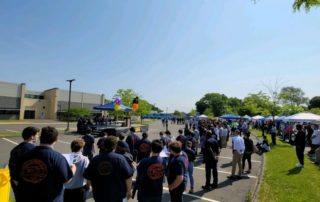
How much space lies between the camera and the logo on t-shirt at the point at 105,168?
4.20 m

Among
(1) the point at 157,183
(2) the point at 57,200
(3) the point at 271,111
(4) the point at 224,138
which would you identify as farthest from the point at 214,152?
(3) the point at 271,111

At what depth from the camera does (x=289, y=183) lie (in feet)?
30.4

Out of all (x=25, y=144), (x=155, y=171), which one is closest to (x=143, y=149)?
(x=155, y=171)

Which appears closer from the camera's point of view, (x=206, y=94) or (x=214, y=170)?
(x=214, y=170)

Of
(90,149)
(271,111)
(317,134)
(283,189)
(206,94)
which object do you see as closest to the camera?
(283,189)

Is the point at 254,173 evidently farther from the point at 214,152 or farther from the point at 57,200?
the point at 57,200

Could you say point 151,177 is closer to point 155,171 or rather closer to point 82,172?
point 155,171

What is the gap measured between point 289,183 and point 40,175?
850 centimetres

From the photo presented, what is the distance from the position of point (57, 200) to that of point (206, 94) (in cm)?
12897

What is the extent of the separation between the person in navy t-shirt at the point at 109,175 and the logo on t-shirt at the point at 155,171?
549 mm

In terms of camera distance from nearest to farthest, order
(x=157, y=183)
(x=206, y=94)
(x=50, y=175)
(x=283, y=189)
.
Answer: (x=50, y=175), (x=157, y=183), (x=283, y=189), (x=206, y=94)

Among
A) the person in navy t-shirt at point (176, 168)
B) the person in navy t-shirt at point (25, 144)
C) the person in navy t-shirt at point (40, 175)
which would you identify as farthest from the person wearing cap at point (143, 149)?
the person in navy t-shirt at point (40, 175)

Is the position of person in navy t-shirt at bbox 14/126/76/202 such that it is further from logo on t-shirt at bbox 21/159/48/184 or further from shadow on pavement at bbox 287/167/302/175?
shadow on pavement at bbox 287/167/302/175

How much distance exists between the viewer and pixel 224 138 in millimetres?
17938
